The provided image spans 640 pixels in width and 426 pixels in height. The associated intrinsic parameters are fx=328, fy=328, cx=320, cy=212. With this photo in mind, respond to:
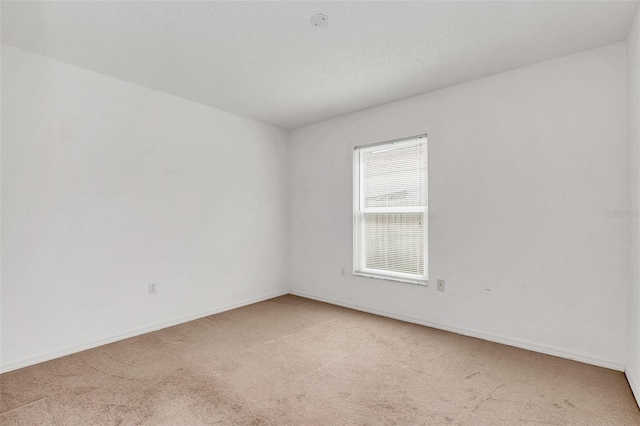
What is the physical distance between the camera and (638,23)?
2090 millimetres

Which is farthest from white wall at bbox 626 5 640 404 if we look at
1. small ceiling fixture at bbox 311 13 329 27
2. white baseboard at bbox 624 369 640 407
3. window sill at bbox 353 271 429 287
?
small ceiling fixture at bbox 311 13 329 27

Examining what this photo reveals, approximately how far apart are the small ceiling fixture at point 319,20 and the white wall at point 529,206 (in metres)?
1.69

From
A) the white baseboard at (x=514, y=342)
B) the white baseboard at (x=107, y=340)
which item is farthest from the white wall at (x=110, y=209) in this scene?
the white baseboard at (x=514, y=342)

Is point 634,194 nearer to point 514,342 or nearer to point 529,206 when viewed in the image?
point 529,206

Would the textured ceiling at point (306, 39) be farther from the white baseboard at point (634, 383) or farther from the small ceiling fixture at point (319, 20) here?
Answer: the white baseboard at point (634, 383)

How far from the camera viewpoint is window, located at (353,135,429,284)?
365 centimetres

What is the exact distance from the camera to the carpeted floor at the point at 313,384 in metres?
1.94

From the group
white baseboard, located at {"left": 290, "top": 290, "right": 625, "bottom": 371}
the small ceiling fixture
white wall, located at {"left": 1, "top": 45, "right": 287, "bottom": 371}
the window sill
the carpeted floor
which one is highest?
the small ceiling fixture

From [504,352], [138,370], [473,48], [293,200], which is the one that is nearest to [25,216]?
[138,370]

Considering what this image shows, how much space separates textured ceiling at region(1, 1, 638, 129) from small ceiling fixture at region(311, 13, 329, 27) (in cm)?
3

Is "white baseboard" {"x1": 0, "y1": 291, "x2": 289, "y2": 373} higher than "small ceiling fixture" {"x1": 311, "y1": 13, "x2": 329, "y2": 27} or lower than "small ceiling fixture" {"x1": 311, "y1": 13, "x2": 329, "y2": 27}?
lower

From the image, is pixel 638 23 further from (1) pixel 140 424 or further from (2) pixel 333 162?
(1) pixel 140 424

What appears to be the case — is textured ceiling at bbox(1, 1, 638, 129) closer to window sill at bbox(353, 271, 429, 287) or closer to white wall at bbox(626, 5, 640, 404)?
white wall at bbox(626, 5, 640, 404)

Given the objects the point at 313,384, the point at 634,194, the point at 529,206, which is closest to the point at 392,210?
the point at 529,206
